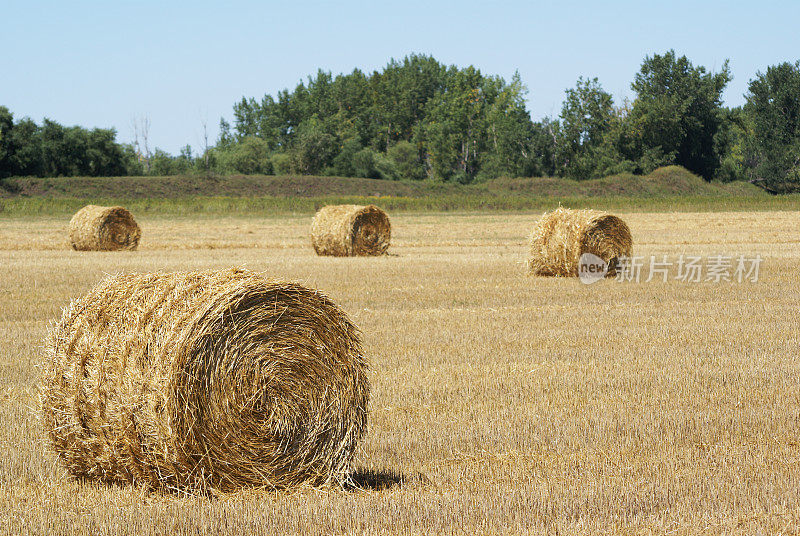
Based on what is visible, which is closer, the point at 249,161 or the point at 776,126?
the point at 776,126

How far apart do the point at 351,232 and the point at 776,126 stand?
2741 inches

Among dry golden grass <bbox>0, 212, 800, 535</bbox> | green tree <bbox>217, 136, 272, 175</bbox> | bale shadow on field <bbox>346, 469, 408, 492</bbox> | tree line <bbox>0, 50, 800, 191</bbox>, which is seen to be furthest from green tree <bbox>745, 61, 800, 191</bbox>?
bale shadow on field <bbox>346, 469, 408, 492</bbox>

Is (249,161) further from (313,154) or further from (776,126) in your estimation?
(776,126)

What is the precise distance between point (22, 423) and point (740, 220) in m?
37.4

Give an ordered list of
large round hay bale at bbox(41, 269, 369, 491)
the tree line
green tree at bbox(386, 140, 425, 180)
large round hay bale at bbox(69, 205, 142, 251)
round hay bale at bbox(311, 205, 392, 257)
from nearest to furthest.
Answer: large round hay bale at bbox(41, 269, 369, 491), round hay bale at bbox(311, 205, 392, 257), large round hay bale at bbox(69, 205, 142, 251), the tree line, green tree at bbox(386, 140, 425, 180)

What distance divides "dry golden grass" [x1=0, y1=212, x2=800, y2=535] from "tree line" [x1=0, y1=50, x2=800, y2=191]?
59.3 metres

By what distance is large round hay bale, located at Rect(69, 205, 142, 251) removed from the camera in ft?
86.1

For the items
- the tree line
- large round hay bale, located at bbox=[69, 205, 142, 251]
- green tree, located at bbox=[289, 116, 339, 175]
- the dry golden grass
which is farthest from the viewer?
green tree, located at bbox=[289, 116, 339, 175]

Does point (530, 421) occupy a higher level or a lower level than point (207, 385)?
lower

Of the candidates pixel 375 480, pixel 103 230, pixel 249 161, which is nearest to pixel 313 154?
pixel 249 161

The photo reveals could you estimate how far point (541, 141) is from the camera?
8488 cm

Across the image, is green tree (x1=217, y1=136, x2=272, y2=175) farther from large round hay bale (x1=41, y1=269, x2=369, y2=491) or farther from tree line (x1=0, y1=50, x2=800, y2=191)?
large round hay bale (x1=41, y1=269, x2=369, y2=491)

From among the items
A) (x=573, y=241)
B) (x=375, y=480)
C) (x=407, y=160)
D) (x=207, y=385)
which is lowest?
(x=375, y=480)

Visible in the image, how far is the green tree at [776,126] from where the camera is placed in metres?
77.9
